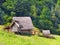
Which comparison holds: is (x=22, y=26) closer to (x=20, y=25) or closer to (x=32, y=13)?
(x=20, y=25)

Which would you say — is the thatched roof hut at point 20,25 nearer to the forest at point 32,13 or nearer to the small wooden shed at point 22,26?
the small wooden shed at point 22,26

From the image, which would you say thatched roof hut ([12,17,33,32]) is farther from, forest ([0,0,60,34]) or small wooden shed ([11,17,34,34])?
forest ([0,0,60,34])

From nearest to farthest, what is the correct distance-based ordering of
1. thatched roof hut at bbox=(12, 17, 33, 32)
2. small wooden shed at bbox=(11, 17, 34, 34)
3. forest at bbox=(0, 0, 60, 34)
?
small wooden shed at bbox=(11, 17, 34, 34) → thatched roof hut at bbox=(12, 17, 33, 32) → forest at bbox=(0, 0, 60, 34)

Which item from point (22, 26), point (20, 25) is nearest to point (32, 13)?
point (20, 25)

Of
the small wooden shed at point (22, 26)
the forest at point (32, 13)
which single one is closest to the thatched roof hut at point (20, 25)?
the small wooden shed at point (22, 26)

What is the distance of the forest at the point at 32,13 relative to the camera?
2413 inches

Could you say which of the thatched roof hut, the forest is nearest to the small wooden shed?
the thatched roof hut

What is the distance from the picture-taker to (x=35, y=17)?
6594 centimetres

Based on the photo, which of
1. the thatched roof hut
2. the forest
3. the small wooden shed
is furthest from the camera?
the forest

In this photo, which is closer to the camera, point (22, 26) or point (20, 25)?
point (22, 26)

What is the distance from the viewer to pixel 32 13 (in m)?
67.2

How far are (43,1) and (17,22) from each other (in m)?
33.0

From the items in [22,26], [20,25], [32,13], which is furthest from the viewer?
[32,13]

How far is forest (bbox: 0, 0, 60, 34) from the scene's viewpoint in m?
61.3
